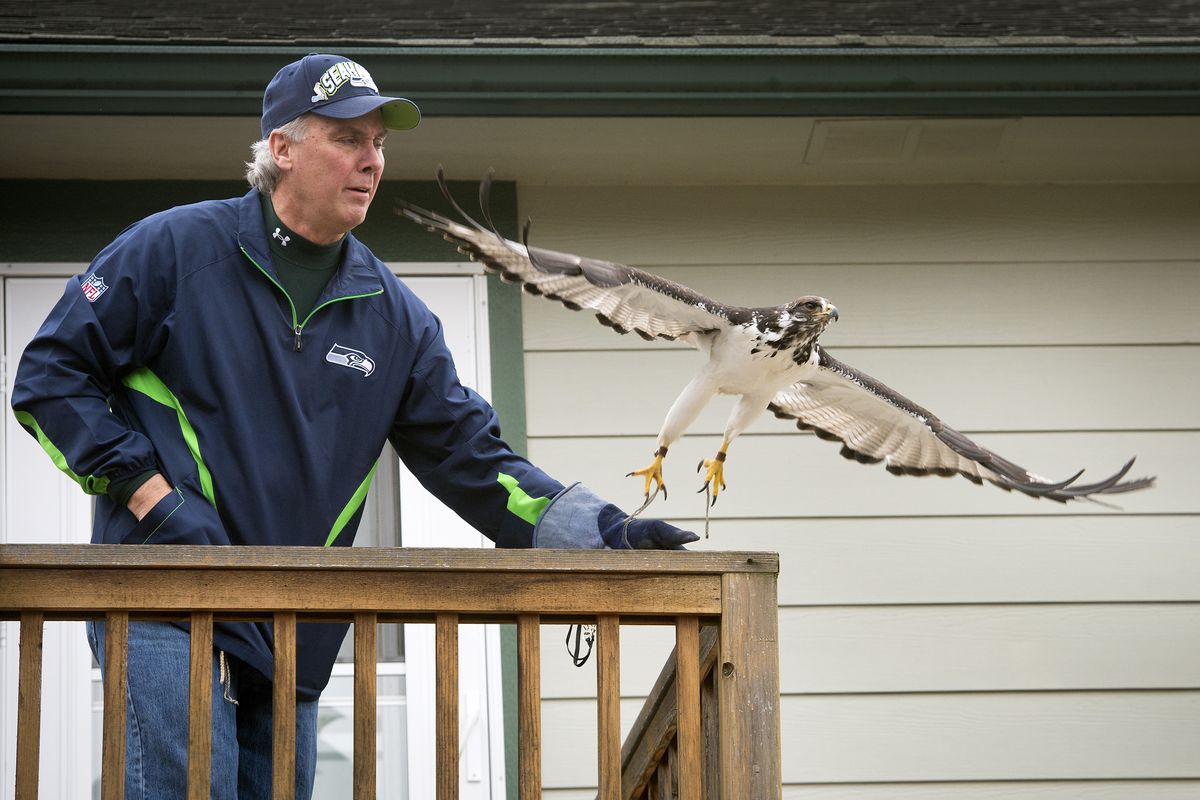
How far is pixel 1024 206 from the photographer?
17.7 ft

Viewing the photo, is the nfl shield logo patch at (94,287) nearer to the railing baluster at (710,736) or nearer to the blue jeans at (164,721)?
the blue jeans at (164,721)

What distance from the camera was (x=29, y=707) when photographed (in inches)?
104

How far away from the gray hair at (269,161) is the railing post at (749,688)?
1.33 meters

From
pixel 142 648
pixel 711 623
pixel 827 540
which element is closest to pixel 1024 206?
pixel 827 540

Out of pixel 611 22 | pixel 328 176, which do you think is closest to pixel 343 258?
pixel 328 176

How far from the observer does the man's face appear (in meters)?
3.34

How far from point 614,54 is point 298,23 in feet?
3.46

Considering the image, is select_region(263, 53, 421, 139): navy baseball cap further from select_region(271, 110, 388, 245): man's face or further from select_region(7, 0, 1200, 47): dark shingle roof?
select_region(7, 0, 1200, 47): dark shingle roof

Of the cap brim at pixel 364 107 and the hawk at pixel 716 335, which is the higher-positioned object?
the cap brim at pixel 364 107

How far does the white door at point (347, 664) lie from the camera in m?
4.65

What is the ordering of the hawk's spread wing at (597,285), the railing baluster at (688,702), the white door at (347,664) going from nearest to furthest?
1. the railing baluster at (688,702)
2. the hawk's spread wing at (597,285)
3. the white door at (347,664)

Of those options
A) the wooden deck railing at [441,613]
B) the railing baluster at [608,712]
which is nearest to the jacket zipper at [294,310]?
the wooden deck railing at [441,613]

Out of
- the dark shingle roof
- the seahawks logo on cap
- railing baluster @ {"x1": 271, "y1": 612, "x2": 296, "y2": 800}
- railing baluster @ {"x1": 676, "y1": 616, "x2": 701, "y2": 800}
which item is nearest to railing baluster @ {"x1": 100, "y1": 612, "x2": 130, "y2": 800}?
railing baluster @ {"x1": 271, "y1": 612, "x2": 296, "y2": 800}

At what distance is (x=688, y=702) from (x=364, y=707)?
571mm
